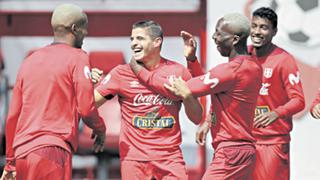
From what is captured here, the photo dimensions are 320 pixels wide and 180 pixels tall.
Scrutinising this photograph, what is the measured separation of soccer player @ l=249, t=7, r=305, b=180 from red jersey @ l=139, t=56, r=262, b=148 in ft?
2.57

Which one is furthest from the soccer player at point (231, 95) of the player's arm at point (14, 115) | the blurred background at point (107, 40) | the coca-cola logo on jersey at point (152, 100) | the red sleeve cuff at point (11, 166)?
the blurred background at point (107, 40)

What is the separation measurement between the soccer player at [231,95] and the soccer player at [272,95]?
760 millimetres

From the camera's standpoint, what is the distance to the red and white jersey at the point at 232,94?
8.65 m

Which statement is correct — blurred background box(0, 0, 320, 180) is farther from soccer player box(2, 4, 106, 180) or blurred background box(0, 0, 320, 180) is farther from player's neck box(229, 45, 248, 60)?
soccer player box(2, 4, 106, 180)

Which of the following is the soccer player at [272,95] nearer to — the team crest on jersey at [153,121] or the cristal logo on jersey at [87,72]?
the team crest on jersey at [153,121]

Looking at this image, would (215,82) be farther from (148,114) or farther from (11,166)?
(11,166)

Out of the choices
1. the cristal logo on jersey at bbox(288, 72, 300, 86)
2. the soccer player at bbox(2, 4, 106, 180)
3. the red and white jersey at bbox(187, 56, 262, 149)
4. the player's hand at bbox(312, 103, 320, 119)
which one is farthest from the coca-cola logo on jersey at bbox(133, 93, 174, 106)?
the player's hand at bbox(312, 103, 320, 119)

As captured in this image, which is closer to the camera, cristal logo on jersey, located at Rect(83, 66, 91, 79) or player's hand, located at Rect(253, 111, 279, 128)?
cristal logo on jersey, located at Rect(83, 66, 91, 79)

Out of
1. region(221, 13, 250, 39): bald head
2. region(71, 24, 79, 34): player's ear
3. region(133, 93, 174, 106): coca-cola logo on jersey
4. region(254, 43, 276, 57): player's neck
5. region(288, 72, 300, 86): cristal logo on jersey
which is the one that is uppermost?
region(71, 24, 79, 34): player's ear

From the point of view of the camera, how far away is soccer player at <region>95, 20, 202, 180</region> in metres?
8.86

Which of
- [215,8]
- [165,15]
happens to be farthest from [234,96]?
[165,15]

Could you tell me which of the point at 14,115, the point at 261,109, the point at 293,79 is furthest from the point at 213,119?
the point at 14,115

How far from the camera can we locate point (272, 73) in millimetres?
9672

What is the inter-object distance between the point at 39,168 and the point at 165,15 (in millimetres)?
5753
